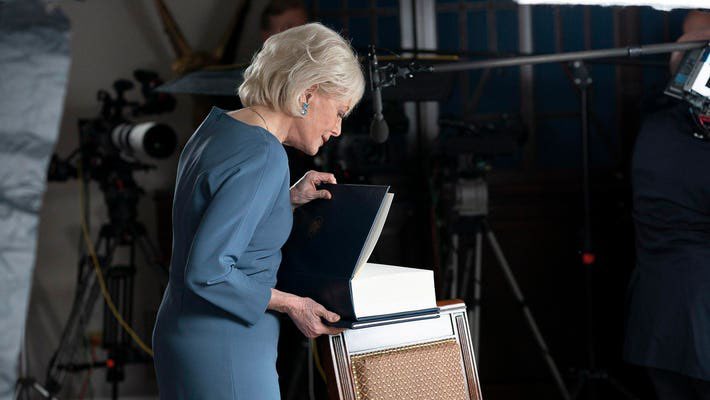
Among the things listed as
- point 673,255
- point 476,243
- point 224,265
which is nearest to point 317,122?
point 224,265

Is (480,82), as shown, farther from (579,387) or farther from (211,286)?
(211,286)

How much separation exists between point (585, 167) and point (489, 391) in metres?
1.19

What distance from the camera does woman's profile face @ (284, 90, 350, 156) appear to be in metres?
1.58

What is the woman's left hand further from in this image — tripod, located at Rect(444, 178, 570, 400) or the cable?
the cable

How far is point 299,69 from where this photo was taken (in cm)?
151

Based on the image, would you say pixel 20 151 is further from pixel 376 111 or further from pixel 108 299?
pixel 108 299

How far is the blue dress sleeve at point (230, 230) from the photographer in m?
1.40

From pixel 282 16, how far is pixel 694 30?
160 centimetres

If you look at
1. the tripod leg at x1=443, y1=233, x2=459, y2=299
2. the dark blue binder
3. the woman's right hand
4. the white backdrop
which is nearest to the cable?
the tripod leg at x1=443, y1=233, x2=459, y2=299

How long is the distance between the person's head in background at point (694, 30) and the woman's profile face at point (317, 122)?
1.35 m

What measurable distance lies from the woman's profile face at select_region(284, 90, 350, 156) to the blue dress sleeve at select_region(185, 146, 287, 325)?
0.15 meters

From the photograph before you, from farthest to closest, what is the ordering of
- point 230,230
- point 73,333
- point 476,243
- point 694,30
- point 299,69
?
point 73,333 → point 476,243 → point 694,30 → point 299,69 → point 230,230

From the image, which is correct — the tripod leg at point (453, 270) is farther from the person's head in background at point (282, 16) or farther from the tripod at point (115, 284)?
the tripod at point (115, 284)

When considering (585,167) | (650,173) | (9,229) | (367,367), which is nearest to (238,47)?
(585,167)
